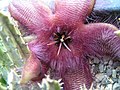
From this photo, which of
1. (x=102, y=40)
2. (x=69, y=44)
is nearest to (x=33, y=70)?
(x=69, y=44)

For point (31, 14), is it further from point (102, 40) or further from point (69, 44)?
point (102, 40)

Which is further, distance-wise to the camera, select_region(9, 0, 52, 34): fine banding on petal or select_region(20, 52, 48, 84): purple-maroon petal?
select_region(9, 0, 52, 34): fine banding on petal

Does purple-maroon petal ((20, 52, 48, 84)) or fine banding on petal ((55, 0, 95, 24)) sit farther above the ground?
fine banding on petal ((55, 0, 95, 24))

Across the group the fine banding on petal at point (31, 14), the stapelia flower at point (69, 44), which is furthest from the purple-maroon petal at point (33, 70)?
the fine banding on petal at point (31, 14)

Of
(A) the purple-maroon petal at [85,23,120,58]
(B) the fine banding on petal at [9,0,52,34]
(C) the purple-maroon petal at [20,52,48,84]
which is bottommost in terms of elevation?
(C) the purple-maroon petal at [20,52,48,84]

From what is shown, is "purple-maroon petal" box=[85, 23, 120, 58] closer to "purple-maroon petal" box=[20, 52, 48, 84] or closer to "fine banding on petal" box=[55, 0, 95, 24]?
"fine banding on petal" box=[55, 0, 95, 24]

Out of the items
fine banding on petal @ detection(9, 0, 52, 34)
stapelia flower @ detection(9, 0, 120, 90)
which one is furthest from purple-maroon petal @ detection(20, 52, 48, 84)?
fine banding on petal @ detection(9, 0, 52, 34)

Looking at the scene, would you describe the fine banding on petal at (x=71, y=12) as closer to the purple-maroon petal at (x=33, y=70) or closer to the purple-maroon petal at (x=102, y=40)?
the purple-maroon petal at (x=102, y=40)

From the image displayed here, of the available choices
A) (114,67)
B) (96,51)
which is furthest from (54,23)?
(114,67)
